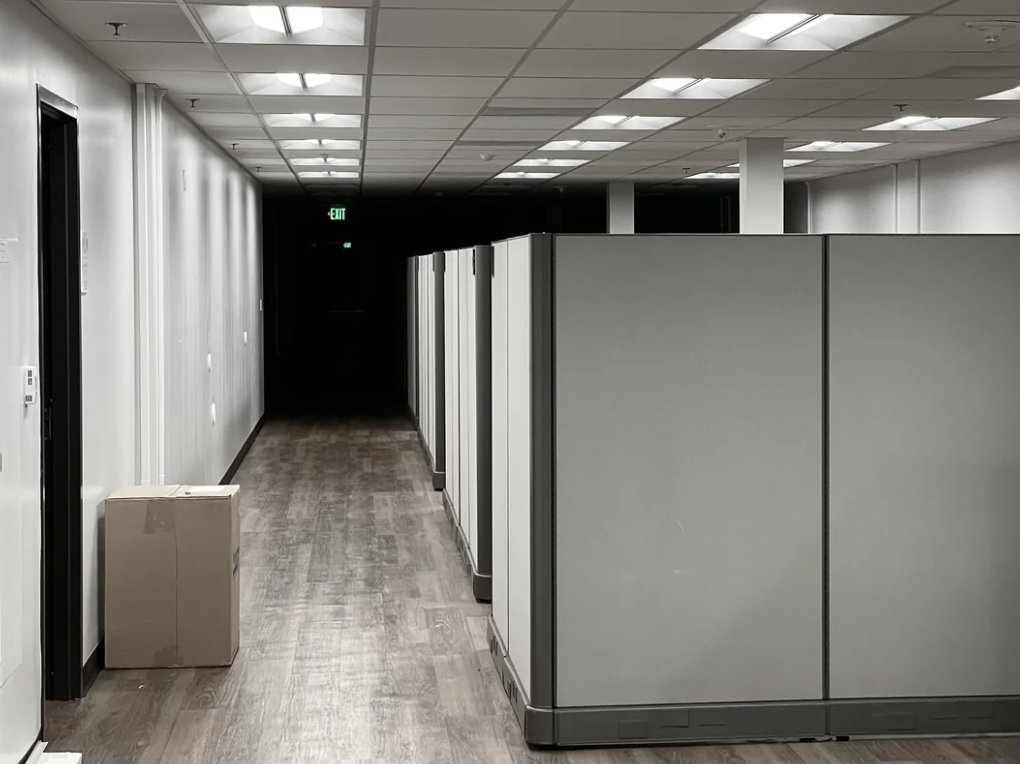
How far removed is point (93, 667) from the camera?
14.8 feet

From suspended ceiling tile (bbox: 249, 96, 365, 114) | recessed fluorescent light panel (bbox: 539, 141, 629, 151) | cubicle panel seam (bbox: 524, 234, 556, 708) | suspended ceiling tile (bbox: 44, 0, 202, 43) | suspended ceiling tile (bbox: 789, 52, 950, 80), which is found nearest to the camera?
cubicle panel seam (bbox: 524, 234, 556, 708)

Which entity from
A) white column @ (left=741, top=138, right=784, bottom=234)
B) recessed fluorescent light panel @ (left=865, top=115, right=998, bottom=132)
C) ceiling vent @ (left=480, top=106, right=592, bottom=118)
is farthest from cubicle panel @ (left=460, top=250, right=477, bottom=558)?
white column @ (left=741, top=138, right=784, bottom=234)

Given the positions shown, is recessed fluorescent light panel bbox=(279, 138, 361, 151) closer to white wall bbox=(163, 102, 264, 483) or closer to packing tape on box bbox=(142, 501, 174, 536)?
white wall bbox=(163, 102, 264, 483)

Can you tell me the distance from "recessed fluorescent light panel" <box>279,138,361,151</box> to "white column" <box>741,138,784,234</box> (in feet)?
10.1

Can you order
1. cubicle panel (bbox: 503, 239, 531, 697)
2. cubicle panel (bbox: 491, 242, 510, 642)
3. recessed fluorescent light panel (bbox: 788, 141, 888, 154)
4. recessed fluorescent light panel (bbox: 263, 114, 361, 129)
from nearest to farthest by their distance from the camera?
cubicle panel (bbox: 503, 239, 531, 697) < cubicle panel (bbox: 491, 242, 510, 642) < recessed fluorescent light panel (bbox: 263, 114, 361, 129) < recessed fluorescent light panel (bbox: 788, 141, 888, 154)

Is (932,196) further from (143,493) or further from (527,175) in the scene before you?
(143,493)

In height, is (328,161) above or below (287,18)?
above

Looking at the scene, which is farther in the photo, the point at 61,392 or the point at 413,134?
the point at 413,134

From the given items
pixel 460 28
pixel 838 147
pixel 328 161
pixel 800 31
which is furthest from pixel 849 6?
pixel 328 161

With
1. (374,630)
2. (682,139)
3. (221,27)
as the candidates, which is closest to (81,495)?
(374,630)

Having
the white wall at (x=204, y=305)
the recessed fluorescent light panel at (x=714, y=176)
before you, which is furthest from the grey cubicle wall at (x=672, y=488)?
the recessed fluorescent light panel at (x=714, y=176)

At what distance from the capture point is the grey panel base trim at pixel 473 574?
554 centimetres

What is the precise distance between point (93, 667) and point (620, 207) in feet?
33.2

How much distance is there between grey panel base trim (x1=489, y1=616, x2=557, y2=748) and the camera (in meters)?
3.69
